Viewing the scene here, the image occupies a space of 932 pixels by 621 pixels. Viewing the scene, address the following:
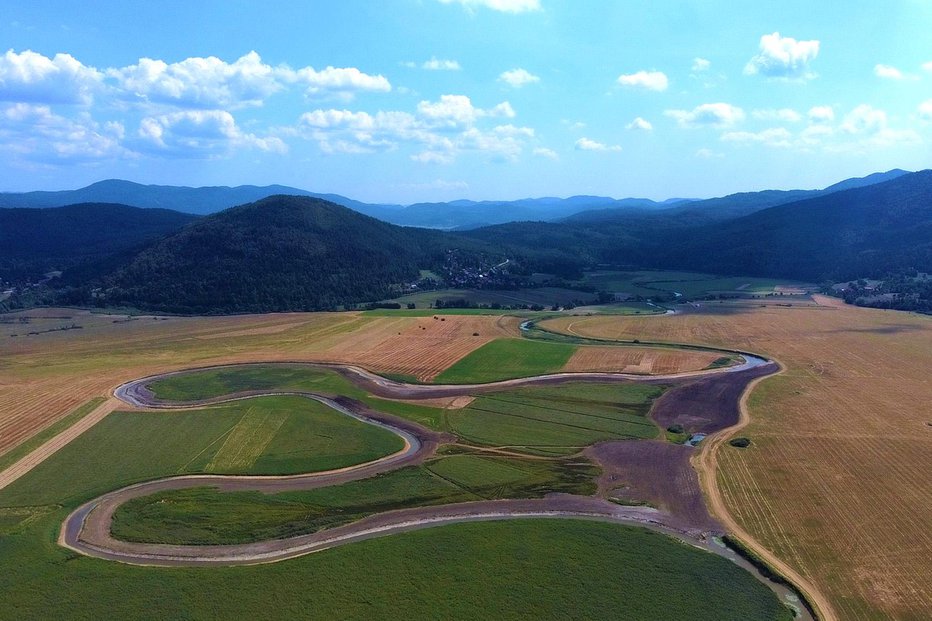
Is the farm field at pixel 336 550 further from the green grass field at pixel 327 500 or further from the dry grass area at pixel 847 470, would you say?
the dry grass area at pixel 847 470

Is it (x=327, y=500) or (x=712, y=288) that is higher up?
(x=712, y=288)

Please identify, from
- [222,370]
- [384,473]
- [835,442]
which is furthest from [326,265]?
[835,442]

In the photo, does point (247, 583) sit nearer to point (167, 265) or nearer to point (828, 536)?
point (828, 536)

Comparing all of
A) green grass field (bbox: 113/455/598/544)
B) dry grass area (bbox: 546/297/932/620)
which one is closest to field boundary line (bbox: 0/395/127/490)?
green grass field (bbox: 113/455/598/544)

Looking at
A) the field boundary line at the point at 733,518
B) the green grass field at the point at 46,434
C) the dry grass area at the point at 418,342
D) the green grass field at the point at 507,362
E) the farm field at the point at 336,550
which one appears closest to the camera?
the field boundary line at the point at 733,518

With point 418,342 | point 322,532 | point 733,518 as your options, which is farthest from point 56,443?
point 733,518

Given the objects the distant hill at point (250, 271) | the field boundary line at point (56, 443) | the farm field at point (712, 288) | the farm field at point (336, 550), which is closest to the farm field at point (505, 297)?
the distant hill at point (250, 271)

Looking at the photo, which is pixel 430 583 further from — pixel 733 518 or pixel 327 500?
pixel 733 518
